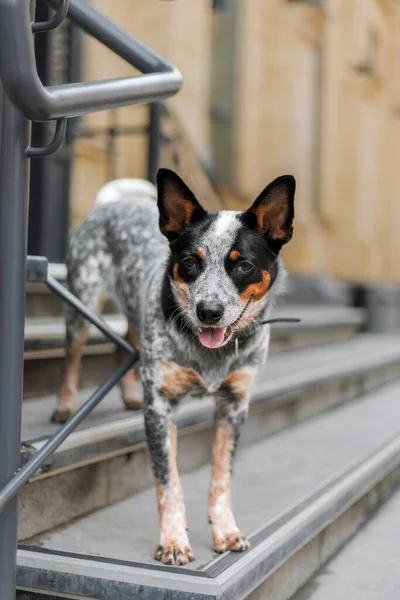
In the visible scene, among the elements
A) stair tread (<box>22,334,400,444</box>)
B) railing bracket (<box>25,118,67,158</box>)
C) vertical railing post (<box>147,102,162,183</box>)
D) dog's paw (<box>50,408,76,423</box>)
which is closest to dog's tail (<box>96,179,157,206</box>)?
vertical railing post (<box>147,102,162,183</box>)

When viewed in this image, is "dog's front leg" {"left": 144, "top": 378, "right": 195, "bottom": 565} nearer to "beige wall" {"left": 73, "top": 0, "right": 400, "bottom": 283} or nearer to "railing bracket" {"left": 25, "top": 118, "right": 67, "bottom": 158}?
"railing bracket" {"left": 25, "top": 118, "right": 67, "bottom": 158}

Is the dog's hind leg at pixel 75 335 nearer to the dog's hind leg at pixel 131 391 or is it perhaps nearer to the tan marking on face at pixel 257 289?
the dog's hind leg at pixel 131 391

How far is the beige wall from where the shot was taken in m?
7.98

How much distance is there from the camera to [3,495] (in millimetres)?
1520

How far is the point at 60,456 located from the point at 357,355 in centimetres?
343

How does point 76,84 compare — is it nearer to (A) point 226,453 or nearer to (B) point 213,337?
(B) point 213,337

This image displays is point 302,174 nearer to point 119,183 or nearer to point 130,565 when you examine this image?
point 119,183

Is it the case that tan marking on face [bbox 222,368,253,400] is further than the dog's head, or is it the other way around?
tan marking on face [bbox 222,368,253,400]

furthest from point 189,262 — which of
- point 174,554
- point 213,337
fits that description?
point 174,554

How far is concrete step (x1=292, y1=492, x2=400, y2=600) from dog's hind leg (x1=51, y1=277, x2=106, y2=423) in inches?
38.9

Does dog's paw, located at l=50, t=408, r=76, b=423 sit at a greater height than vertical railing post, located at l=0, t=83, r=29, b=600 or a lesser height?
lesser

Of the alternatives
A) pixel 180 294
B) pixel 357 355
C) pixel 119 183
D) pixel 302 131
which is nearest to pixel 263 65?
pixel 302 131

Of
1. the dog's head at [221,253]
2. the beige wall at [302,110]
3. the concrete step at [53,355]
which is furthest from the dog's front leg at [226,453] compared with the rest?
the beige wall at [302,110]

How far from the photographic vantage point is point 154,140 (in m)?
4.46
